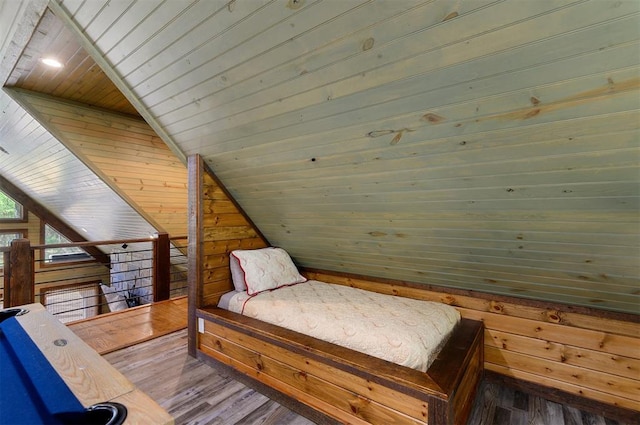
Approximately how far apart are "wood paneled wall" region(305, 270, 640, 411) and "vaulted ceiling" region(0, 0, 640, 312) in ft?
0.39

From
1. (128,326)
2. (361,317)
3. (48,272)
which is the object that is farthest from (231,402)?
(48,272)

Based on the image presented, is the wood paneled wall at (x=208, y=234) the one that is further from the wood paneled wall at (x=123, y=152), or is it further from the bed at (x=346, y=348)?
the wood paneled wall at (x=123, y=152)

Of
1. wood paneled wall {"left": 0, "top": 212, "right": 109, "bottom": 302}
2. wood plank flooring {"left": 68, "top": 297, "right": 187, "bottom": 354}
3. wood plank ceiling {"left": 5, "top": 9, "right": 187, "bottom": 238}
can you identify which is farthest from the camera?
wood paneled wall {"left": 0, "top": 212, "right": 109, "bottom": 302}

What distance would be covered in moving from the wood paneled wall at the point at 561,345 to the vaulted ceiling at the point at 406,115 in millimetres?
120

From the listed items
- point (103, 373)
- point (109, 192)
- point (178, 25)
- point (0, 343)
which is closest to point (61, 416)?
point (103, 373)

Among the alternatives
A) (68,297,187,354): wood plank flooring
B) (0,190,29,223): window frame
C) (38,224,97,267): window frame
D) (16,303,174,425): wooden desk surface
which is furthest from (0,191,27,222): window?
(16,303,174,425): wooden desk surface

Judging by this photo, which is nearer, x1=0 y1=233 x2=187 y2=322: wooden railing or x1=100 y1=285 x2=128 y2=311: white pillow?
x1=0 y1=233 x2=187 y2=322: wooden railing

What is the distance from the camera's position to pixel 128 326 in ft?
10.0

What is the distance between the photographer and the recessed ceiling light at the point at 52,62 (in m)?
2.25

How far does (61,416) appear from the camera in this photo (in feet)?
2.49

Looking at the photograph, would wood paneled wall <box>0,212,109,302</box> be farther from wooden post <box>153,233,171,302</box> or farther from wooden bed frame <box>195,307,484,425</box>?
wooden bed frame <box>195,307,484,425</box>

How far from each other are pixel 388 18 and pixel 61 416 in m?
1.50

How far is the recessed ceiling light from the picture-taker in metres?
2.25

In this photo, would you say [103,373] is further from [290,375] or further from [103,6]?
[103,6]
